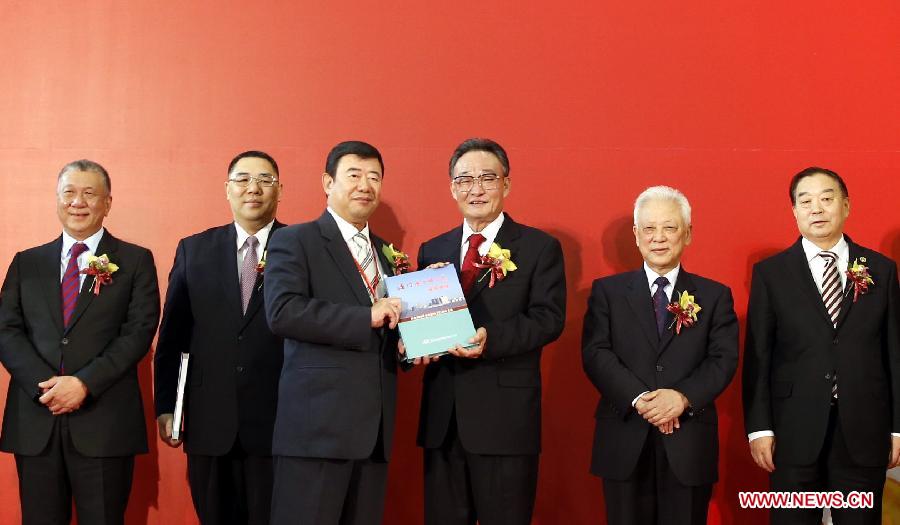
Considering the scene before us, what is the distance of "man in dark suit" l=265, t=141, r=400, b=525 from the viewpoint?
2.64 metres

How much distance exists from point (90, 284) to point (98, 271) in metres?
0.07

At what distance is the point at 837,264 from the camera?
3.43 m

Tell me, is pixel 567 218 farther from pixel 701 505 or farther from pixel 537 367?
pixel 701 505

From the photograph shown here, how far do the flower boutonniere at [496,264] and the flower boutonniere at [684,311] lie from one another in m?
0.62

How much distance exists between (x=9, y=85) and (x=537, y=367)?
3.02 meters

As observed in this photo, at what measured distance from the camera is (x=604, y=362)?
3.14 meters

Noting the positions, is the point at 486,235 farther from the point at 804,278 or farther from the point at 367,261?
the point at 804,278

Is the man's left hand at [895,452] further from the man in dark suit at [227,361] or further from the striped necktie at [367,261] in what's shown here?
the man in dark suit at [227,361]

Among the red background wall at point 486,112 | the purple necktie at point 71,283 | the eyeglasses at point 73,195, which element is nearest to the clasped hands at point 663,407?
the red background wall at point 486,112

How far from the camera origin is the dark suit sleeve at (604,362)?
121 inches

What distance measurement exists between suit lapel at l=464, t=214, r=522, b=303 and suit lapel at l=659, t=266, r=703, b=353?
2.00 feet

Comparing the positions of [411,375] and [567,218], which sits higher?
[567,218]

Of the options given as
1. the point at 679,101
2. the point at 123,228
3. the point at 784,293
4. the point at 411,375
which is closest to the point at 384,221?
the point at 411,375

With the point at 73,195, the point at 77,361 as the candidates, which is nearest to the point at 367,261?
the point at 77,361
